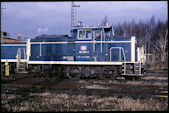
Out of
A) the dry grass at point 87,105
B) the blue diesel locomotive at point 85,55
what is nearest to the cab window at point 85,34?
the blue diesel locomotive at point 85,55

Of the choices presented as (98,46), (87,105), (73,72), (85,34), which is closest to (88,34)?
(85,34)

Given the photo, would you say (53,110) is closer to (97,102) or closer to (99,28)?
(97,102)

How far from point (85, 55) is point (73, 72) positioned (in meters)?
1.48

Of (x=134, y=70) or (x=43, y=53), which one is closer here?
(x=134, y=70)

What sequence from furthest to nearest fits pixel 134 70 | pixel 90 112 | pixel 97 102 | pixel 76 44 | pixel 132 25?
pixel 132 25, pixel 76 44, pixel 134 70, pixel 97 102, pixel 90 112

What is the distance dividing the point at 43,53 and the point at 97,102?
27.0 ft

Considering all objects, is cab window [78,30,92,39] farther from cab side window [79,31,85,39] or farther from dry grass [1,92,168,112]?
dry grass [1,92,168,112]

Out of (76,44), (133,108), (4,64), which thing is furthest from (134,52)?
(4,64)

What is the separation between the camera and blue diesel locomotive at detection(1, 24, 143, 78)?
11782 millimetres

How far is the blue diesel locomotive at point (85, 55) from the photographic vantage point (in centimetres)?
1178

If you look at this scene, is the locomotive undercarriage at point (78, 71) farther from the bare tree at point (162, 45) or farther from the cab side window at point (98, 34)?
the bare tree at point (162, 45)

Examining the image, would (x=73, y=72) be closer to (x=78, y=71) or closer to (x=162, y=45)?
(x=78, y=71)

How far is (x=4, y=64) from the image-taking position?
14.5 metres

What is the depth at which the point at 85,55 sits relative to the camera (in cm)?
1216
